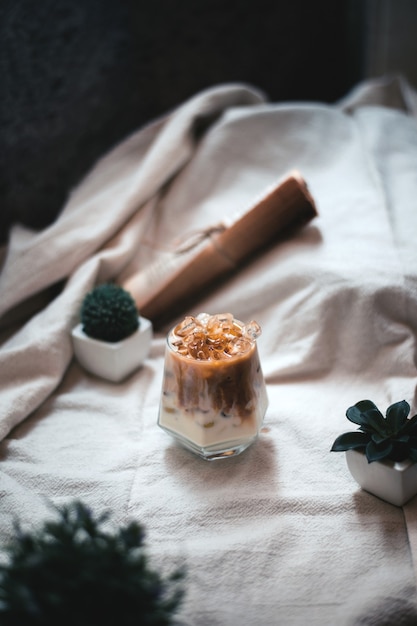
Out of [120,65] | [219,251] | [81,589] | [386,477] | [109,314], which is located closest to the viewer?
[81,589]

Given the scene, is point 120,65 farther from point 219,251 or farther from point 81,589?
point 81,589

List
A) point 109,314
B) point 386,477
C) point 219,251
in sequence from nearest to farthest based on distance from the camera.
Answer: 1. point 386,477
2. point 109,314
3. point 219,251

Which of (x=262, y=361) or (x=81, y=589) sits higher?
(x=81, y=589)

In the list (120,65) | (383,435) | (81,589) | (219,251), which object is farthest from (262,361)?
(120,65)

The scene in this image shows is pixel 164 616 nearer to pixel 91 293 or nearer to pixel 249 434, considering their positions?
pixel 249 434

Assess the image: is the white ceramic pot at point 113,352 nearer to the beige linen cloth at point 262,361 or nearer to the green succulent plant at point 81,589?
the beige linen cloth at point 262,361

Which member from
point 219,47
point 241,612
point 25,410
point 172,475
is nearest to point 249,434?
Result: point 172,475

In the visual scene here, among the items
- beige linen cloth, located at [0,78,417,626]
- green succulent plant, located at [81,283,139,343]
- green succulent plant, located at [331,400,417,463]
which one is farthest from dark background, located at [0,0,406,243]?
green succulent plant, located at [331,400,417,463]
